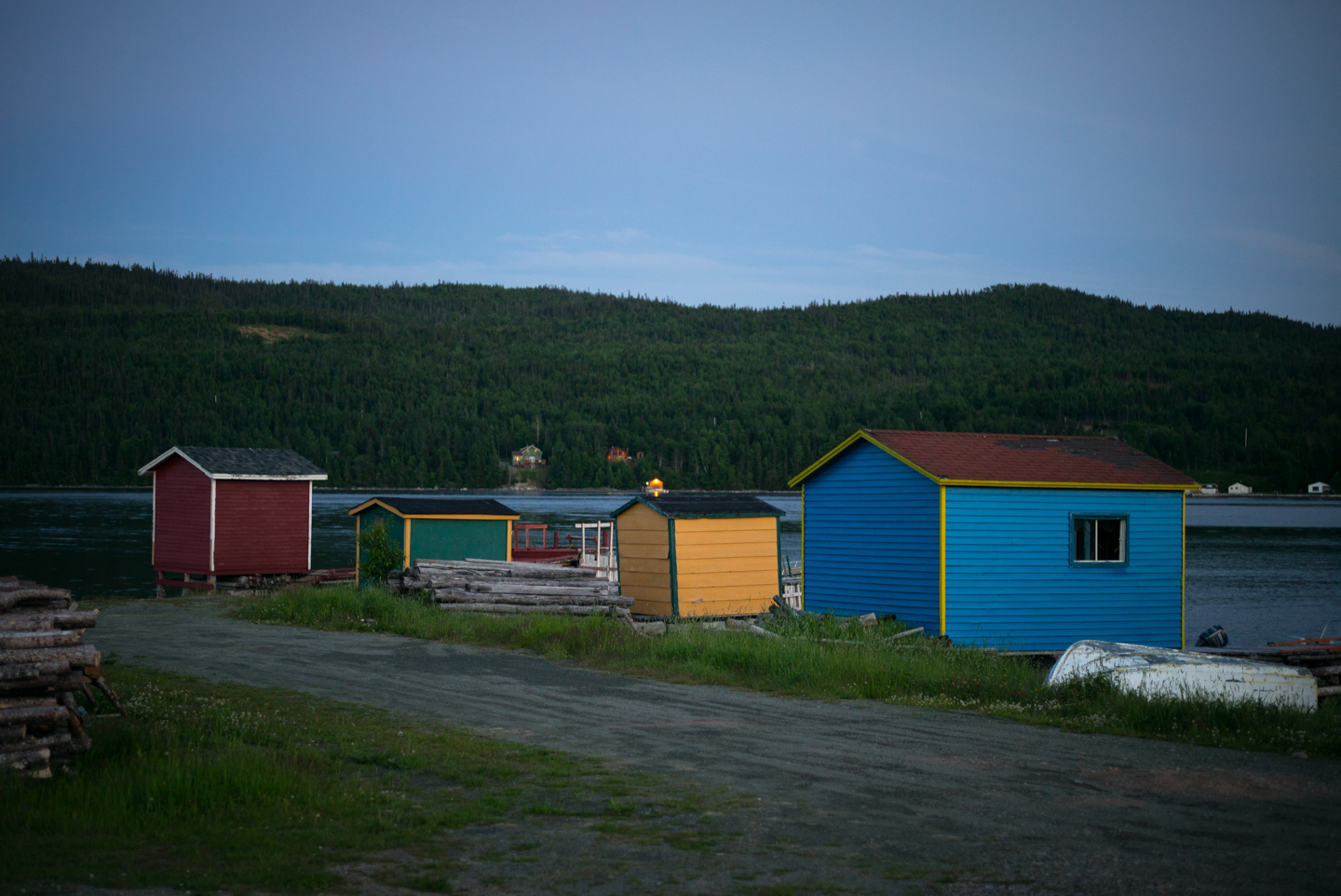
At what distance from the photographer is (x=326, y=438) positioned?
189500 mm

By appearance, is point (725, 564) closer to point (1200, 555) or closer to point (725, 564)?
point (725, 564)

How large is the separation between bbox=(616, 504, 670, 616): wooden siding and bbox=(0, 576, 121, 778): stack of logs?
17.1 metres

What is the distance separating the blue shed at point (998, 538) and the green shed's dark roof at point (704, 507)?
95.9 inches

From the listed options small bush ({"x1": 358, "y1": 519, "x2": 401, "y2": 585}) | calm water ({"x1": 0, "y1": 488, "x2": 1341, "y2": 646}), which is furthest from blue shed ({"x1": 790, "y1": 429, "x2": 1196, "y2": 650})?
calm water ({"x1": 0, "y1": 488, "x2": 1341, "y2": 646})

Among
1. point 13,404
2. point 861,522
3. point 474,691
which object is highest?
point 13,404

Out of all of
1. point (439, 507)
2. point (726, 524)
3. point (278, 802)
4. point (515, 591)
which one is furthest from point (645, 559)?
point (278, 802)

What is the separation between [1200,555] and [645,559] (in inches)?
2320

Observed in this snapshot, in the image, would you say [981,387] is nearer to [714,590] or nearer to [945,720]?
[714,590]

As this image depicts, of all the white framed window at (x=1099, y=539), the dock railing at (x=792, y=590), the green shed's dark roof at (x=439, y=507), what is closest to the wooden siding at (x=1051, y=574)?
the white framed window at (x=1099, y=539)

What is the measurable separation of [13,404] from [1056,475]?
673 ft

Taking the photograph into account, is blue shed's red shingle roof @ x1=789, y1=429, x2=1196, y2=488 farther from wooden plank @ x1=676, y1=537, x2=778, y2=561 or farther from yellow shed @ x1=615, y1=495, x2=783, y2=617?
wooden plank @ x1=676, y1=537, x2=778, y2=561

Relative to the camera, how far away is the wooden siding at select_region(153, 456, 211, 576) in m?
34.3

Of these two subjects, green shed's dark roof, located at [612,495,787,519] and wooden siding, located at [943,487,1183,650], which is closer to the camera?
wooden siding, located at [943,487,1183,650]

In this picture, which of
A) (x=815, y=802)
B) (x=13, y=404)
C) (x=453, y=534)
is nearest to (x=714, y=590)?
(x=453, y=534)
